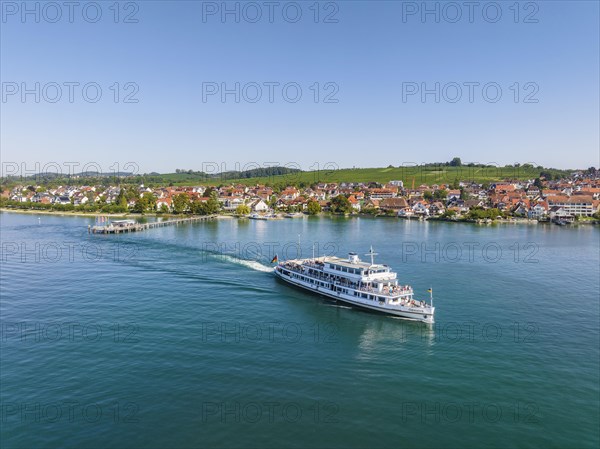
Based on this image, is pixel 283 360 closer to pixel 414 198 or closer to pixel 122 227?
pixel 122 227

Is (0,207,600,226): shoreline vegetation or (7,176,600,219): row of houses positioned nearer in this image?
(0,207,600,226): shoreline vegetation

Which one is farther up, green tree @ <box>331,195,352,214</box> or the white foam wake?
green tree @ <box>331,195,352,214</box>

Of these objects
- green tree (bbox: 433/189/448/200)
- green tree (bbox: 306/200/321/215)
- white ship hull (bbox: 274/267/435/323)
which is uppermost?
green tree (bbox: 433/189/448/200)

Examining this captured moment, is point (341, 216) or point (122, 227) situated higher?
point (341, 216)

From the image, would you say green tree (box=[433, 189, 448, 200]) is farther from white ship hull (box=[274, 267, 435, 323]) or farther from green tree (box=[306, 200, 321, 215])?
white ship hull (box=[274, 267, 435, 323])

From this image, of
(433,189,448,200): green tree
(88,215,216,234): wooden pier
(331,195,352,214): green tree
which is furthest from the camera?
(433,189,448,200): green tree

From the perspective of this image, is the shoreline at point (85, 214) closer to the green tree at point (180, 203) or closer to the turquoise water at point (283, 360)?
the green tree at point (180, 203)

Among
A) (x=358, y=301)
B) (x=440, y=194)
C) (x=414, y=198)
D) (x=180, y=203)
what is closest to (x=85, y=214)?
(x=180, y=203)

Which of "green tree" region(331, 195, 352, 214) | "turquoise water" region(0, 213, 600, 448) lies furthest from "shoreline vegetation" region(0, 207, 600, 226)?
"turquoise water" region(0, 213, 600, 448)
